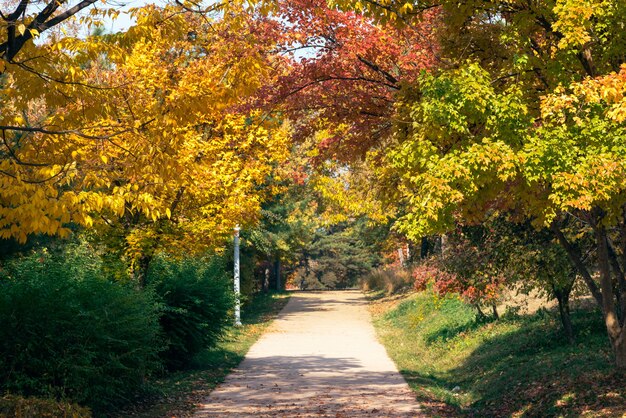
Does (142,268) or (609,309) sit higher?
(142,268)

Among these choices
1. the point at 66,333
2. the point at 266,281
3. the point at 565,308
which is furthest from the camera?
the point at 266,281

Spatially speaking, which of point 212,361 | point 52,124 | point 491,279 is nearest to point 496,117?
point 52,124

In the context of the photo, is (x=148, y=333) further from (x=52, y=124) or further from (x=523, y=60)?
(x=523, y=60)

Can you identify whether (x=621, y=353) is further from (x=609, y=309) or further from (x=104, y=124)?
(x=104, y=124)

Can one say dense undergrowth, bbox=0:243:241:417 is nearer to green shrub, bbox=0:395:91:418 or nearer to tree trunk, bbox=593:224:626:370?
green shrub, bbox=0:395:91:418

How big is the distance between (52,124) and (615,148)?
19.1ft

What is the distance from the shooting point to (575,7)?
827 cm

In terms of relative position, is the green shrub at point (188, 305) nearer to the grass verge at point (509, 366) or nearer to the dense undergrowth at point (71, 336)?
the dense undergrowth at point (71, 336)

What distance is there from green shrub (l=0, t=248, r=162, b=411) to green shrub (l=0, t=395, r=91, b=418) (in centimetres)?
111

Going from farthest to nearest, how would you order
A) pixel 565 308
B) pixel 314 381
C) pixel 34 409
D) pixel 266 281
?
pixel 266 281, pixel 314 381, pixel 565 308, pixel 34 409

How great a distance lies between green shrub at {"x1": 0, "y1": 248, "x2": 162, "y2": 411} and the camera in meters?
9.30

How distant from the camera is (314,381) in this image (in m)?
14.8

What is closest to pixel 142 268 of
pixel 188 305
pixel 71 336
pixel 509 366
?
pixel 188 305

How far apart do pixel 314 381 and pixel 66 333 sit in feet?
20.5
